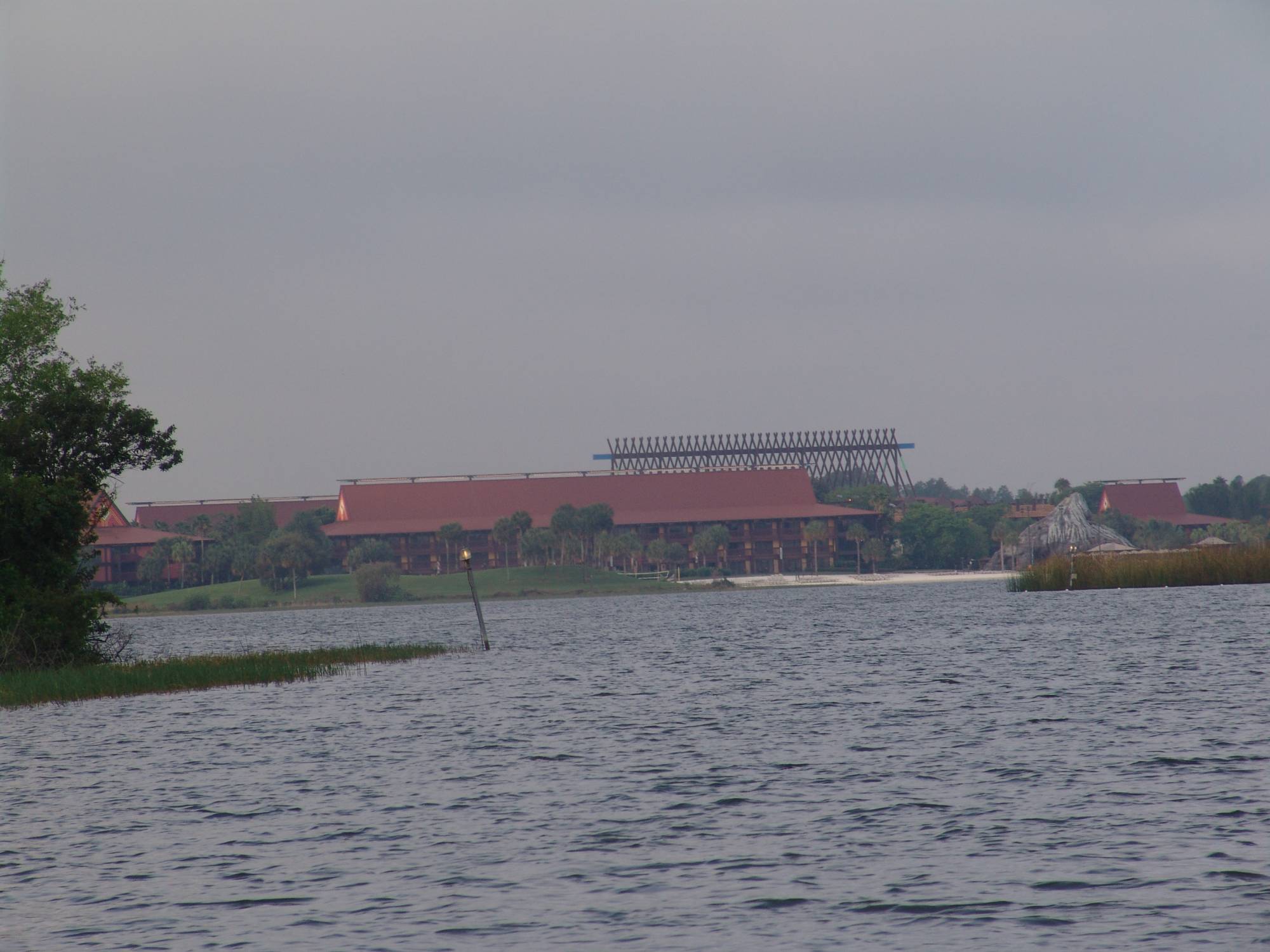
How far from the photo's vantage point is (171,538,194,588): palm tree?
631 feet

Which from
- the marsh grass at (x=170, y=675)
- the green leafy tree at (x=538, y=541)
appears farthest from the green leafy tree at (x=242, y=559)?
the marsh grass at (x=170, y=675)

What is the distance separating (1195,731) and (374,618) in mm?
118969

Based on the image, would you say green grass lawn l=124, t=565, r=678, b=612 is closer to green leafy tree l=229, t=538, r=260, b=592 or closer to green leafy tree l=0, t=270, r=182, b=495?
A: green leafy tree l=229, t=538, r=260, b=592

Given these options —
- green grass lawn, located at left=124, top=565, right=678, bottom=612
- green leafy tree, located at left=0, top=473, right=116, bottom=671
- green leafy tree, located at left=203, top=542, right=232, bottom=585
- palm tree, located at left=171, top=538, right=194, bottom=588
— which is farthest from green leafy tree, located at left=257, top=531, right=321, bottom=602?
green leafy tree, located at left=0, top=473, right=116, bottom=671

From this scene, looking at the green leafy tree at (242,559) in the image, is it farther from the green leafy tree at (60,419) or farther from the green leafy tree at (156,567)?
the green leafy tree at (60,419)

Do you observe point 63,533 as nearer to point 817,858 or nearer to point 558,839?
point 558,839

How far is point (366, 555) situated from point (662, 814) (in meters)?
179

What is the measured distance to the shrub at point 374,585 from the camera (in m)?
183

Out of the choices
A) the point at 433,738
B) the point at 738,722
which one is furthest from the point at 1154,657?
the point at 433,738

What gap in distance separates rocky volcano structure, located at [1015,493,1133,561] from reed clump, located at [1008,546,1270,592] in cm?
8104

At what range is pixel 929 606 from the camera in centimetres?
10912

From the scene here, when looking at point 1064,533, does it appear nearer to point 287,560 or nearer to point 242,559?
point 287,560

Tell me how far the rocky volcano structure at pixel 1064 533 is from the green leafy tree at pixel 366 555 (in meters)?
84.9

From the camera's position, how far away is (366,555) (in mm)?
196375
